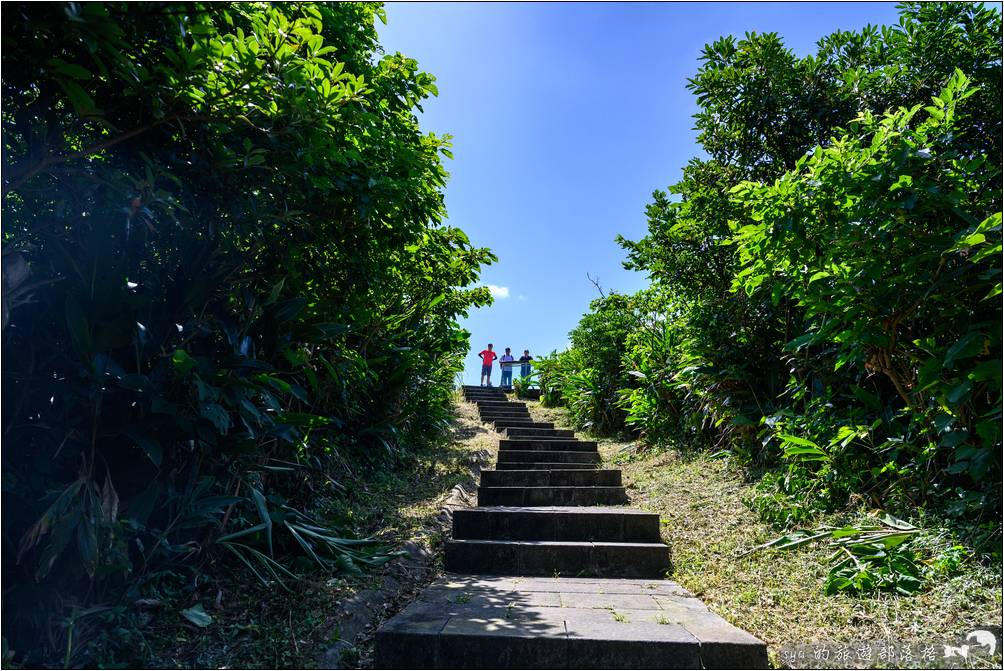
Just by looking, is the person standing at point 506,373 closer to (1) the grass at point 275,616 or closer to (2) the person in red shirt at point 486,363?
(2) the person in red shirt at point 486,363

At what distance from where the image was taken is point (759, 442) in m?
4.96

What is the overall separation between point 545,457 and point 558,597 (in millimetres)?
3321

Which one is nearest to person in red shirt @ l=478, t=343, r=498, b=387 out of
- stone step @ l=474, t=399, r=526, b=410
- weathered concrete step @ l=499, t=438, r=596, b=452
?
stone step @ l=474, t=399, r=526, b=410

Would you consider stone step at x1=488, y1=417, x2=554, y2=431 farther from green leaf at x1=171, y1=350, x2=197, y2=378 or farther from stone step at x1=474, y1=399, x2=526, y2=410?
green leaf at x1=171, y1=350, x2=197, y2=378

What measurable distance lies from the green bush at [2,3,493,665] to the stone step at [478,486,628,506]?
2.04 meters

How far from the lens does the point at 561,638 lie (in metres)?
2.59

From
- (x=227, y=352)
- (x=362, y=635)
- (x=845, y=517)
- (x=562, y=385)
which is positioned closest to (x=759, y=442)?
(x=845, y=517)

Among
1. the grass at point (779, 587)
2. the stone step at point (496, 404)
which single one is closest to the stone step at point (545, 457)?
the grass at point (779, 587)

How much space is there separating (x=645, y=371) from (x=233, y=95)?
547cm

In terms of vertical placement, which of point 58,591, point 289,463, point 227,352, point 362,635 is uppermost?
point 227,352

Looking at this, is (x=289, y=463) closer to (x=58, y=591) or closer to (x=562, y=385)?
(x=58, y=591)

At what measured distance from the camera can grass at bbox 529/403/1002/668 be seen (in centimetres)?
251

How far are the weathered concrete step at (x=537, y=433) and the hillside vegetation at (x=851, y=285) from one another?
1942mm

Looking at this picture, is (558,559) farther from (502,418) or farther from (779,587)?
(502,418)
